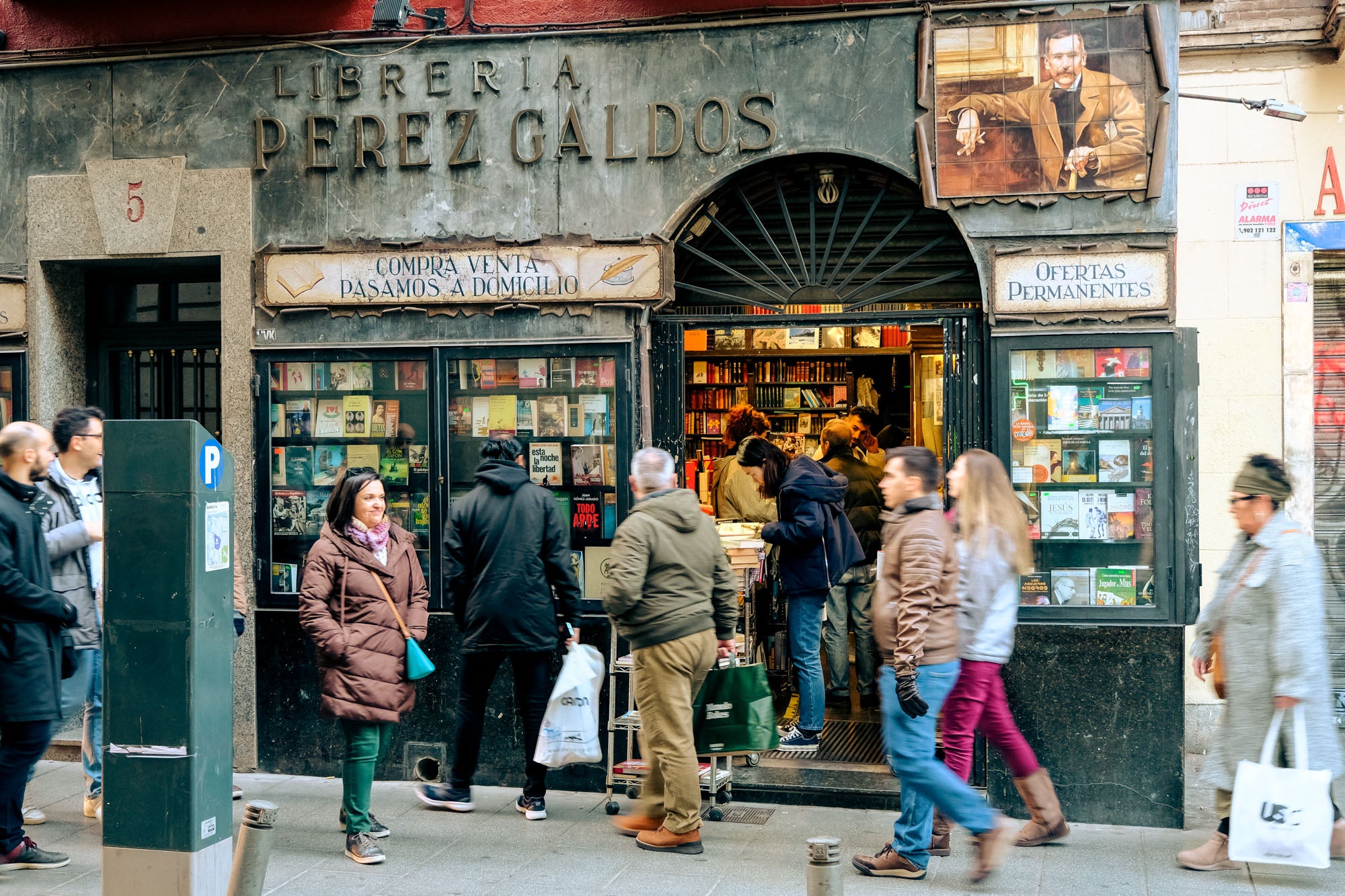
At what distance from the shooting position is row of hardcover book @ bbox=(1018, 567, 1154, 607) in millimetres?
7145

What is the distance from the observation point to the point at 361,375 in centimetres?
804

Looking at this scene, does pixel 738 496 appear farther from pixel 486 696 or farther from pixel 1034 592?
pixel 486 696

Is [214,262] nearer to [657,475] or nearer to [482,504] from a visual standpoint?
[482,504]

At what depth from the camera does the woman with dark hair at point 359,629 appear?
6.11 m

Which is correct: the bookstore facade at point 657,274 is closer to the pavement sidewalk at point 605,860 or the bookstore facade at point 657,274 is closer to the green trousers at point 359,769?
the pavement sidewalk at point 605,860

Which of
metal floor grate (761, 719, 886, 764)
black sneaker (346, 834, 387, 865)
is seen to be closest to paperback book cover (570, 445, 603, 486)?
metal floor grate (761, 719, 886, 764)

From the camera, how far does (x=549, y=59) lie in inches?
307

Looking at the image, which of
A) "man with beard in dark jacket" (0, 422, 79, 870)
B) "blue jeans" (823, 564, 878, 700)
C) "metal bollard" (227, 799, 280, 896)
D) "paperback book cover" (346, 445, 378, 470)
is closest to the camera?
"metal bollard" (227, 799, 280, 896)

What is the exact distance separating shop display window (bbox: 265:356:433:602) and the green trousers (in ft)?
5.99

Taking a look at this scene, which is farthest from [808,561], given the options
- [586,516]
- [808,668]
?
[586,516]

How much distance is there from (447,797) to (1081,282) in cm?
453

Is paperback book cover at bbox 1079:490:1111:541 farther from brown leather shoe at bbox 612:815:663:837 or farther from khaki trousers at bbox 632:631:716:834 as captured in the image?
brown leather shoe at bbox 612:815:663:837

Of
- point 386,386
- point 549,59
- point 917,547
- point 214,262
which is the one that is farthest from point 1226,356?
point 214,262

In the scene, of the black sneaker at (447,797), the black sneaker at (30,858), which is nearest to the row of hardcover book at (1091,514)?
the black sneaker at (447,797)
